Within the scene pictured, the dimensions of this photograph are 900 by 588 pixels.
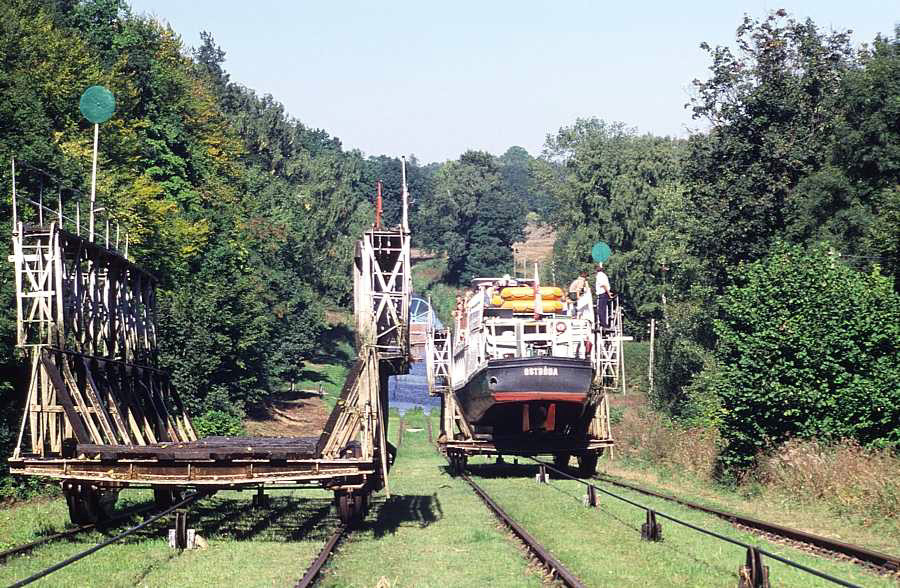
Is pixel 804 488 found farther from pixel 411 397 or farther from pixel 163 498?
pixel 411 397

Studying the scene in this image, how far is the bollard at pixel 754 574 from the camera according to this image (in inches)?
548

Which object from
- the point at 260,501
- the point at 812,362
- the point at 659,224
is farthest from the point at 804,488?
the point at 659,224

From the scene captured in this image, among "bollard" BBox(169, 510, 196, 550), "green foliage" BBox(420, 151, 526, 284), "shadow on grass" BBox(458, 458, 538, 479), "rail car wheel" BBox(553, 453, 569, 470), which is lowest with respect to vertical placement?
"shadow on grass" BBox(458, 458, 538, 479)

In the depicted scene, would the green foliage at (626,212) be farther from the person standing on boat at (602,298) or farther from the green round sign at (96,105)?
the green round sign at (96,105)

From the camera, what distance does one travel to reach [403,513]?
25.2 m

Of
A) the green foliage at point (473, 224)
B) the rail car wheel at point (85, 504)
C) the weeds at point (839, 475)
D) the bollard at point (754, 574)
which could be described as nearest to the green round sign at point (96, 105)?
the rail car wheel at point (85, 504)

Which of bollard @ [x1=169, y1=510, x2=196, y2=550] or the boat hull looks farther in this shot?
the boat hull

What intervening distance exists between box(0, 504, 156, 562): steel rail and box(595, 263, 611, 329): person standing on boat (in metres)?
14.4

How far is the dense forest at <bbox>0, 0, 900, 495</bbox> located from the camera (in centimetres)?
2978

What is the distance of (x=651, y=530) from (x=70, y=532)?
1014 cm

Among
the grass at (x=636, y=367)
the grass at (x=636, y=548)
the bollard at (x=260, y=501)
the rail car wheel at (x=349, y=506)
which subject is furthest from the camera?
the grass at (x=636, y=367)

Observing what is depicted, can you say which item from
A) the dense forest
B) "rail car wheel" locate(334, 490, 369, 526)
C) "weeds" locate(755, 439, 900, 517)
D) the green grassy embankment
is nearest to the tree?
the dense forest

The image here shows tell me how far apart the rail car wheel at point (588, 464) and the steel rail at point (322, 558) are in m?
12.2

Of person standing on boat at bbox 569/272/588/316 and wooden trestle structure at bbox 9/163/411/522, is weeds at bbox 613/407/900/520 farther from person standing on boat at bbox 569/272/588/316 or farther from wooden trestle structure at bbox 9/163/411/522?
wooden trestle structure at bbox 9/163/411/522
